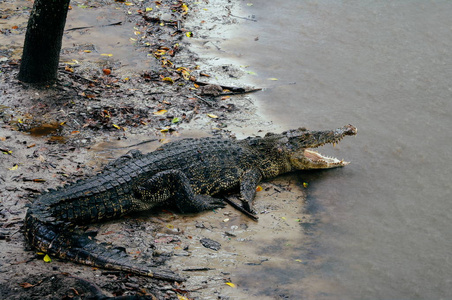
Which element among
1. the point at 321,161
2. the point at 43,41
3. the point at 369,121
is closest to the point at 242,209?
the point at 321,161

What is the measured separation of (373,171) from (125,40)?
575cm

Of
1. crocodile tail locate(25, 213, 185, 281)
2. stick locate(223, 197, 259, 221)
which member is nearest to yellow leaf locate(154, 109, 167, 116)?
stick locate(223, 197, 259, 221)

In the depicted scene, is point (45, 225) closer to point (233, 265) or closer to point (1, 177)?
point (1, 177)

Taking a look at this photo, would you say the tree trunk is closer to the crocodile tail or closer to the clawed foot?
the clawed foot

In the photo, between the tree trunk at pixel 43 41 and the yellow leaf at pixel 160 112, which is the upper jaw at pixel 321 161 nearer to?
the yellow leaf at pixel 160 112

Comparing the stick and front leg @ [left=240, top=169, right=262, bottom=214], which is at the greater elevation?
front leg @ [left=240, top=169, right=262, bottom=214]

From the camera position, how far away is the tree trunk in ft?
23.4

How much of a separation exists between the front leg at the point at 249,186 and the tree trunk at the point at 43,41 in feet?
12.0

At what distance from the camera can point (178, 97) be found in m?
7.99

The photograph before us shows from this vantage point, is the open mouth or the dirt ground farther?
the open mouth

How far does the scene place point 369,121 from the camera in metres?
7.84

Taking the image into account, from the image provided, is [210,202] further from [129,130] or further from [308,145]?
[129,130]

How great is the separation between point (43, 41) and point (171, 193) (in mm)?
3585

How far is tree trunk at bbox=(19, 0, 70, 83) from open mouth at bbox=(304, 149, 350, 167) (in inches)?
167
